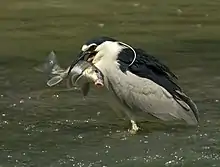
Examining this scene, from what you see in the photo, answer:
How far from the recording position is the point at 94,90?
22.9 ft

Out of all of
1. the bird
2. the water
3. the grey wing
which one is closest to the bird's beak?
the bird

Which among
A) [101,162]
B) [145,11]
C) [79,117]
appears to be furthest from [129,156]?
[145,11]

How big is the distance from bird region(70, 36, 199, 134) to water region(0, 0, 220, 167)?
0.17m

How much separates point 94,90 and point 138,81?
4.22 ft

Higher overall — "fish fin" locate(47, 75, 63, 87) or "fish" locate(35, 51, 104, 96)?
"fish" locate(35, 51, 104, 96)

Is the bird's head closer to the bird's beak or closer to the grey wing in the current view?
the bird's beak

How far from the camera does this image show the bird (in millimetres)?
5727

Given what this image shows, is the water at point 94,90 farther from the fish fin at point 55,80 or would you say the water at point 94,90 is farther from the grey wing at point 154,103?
the fish fin at point 55,80

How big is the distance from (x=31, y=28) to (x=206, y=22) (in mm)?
2400

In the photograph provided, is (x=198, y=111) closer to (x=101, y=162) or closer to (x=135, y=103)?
(x=135, y=103)

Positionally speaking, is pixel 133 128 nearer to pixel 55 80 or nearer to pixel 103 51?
pixel 103 51

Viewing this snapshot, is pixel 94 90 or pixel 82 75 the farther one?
pixel 94 90

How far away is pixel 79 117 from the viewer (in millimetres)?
6289

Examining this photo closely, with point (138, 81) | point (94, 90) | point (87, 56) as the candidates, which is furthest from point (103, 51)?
point (94, 90)
